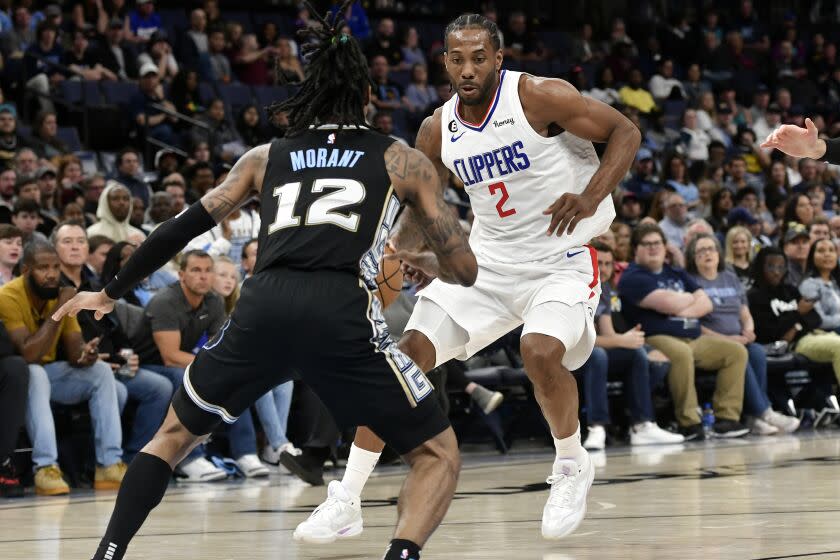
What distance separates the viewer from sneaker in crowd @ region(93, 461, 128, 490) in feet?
26.2

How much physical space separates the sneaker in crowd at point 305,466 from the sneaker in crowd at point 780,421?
4643 mm

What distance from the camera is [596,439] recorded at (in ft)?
32.2

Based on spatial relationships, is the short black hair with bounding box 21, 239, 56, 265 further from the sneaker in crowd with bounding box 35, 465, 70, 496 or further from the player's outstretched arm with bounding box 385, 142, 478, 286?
the player's outstretched arm with bounding box 385, 142, 478, 286

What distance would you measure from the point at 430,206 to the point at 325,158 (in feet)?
1.15

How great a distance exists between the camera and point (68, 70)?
13.8 meters

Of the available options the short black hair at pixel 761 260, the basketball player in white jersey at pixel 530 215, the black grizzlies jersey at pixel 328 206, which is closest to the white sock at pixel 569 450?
the basketball player in white jersey at pixel 530 215

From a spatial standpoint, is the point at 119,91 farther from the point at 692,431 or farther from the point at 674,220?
the point at 692,431

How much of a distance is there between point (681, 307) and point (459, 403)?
2.08 metres

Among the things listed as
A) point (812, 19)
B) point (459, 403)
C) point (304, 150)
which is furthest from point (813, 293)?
point (812, 19)

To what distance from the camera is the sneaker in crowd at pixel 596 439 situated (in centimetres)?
976

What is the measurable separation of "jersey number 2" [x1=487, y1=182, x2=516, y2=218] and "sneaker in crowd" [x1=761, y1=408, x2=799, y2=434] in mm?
6047

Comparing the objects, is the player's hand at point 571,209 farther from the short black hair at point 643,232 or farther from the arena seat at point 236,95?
the arena seat at point 236,95

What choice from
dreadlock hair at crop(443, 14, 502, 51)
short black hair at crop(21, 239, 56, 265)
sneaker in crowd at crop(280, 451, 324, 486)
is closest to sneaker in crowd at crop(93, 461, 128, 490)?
sneaker in crowd at crop(280, 451, 324, 486)

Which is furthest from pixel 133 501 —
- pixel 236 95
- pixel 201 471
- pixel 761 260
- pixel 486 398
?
pixel 236 95
